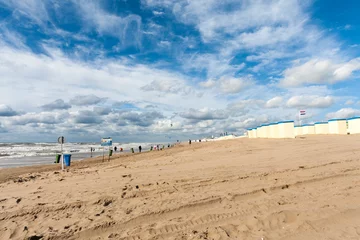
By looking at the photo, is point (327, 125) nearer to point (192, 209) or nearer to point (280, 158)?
point (280, 158)

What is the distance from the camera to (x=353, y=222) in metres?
4.54

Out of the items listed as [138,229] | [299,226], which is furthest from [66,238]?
[299,226]

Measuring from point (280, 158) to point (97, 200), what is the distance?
8004 millimetres

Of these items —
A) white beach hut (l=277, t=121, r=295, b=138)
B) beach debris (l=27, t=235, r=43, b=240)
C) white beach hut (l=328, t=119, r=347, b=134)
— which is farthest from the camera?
white beach hut (l=328, t=119, r=347, b=134)

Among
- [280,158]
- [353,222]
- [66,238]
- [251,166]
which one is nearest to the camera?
[66,238]

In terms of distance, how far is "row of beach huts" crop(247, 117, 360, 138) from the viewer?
73.0ft

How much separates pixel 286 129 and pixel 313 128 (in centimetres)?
2107

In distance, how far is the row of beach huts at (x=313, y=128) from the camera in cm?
2225

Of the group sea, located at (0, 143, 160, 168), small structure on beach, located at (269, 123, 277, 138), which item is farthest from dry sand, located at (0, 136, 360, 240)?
sea, located at (0, 143, 160, 168)

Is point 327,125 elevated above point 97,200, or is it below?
above

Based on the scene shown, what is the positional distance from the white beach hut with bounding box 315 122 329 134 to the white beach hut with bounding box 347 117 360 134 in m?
4.00

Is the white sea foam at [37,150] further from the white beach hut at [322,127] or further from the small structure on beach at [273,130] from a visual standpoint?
the white beach hut at [322,127]

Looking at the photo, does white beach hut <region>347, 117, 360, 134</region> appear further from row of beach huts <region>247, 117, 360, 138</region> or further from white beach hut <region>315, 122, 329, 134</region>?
white beach hut <region>315, 122, 329, 134</region>

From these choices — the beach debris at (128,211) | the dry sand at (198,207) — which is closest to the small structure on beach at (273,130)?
the dry sand at (198,207)
